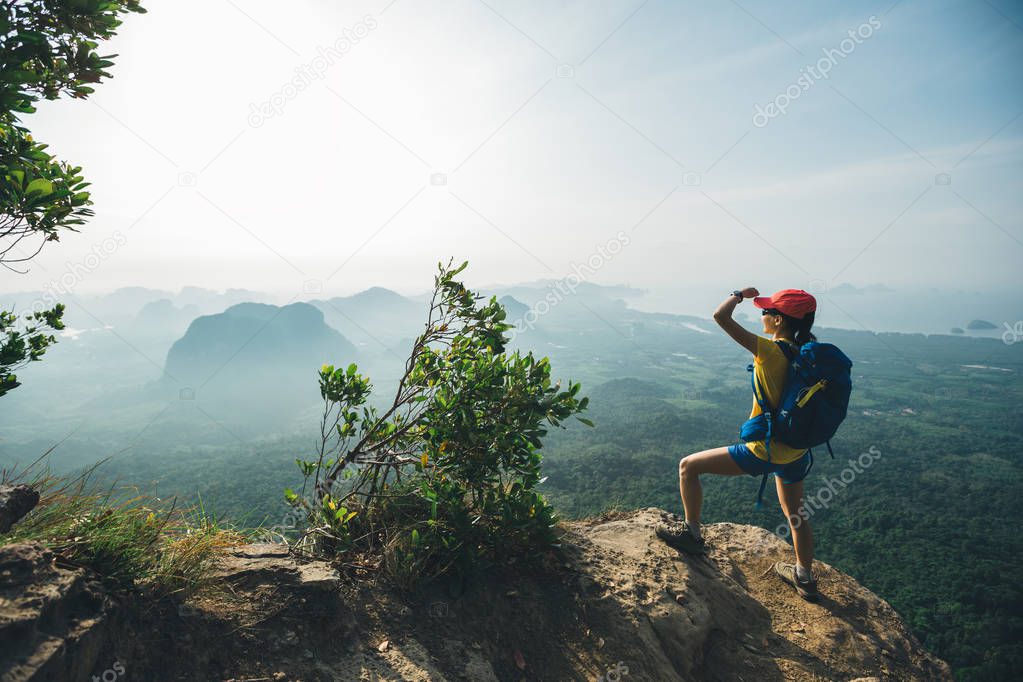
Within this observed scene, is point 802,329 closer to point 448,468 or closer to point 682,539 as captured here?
point 682,539

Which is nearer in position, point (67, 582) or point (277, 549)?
point (67, 582)

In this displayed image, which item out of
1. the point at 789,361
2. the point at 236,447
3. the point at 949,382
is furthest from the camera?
the point at 949,382

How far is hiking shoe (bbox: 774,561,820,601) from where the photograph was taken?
485 cm

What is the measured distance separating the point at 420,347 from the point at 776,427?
11.0ft

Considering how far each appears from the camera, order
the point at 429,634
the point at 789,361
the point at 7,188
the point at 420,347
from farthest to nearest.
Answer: the point at 420,347 → the point at 789,361 → the point at 429,634 → the point at 7,188

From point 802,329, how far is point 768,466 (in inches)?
51.2

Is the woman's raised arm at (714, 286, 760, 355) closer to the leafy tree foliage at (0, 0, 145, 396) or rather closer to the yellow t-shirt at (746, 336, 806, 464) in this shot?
the yellow t-shirt at (746, 336, 806, 464)

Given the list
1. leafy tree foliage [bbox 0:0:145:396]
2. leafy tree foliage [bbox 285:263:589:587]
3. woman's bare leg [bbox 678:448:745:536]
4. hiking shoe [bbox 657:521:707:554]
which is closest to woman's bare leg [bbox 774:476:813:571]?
woman's bare leg [bbox 678:448:745:536]

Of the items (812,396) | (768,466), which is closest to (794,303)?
(812,396)

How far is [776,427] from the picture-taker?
12.8 ft

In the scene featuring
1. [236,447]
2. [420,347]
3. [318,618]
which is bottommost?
[236,447]

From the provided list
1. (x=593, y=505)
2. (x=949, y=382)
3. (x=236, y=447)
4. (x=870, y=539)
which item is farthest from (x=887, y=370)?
(x=236, y=447)

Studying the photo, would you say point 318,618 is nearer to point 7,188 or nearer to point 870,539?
point 7,188

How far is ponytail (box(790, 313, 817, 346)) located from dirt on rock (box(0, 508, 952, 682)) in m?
2.56
